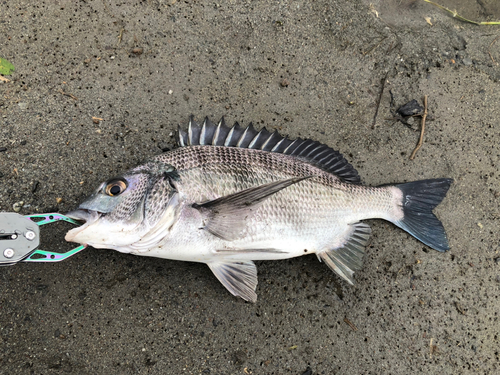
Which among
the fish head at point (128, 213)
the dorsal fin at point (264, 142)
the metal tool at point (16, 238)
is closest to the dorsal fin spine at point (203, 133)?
the dorsal fin at point (264, 142)

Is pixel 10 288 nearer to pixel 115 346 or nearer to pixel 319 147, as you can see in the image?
pixel 115 346

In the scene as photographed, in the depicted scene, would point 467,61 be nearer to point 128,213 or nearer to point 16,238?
point 128,213

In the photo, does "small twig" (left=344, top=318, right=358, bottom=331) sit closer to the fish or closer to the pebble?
the fish

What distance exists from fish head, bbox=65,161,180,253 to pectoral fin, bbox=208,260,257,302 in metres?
0.48

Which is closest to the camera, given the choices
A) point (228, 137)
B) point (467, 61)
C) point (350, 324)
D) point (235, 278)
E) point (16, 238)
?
point (16, 238)

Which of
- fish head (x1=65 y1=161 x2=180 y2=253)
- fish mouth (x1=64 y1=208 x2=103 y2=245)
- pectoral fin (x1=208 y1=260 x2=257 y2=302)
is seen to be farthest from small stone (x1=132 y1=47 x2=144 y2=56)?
pectoral fin (x1=208 y1=260 x2=257 y2=302)

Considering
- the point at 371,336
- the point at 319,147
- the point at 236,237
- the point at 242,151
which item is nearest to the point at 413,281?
the point at 371,336

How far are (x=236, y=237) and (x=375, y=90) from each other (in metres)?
1.85

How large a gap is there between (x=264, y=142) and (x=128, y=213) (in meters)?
1.07

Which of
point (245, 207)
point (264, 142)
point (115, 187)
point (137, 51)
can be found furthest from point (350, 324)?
point (137, 51)

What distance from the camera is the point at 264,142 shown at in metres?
2.28

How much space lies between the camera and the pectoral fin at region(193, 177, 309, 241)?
178cm

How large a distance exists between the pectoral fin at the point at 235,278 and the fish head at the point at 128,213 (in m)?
0.48

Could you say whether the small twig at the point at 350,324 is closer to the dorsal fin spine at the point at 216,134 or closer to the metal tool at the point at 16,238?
the dorsal fin spine at the point at 216,134
